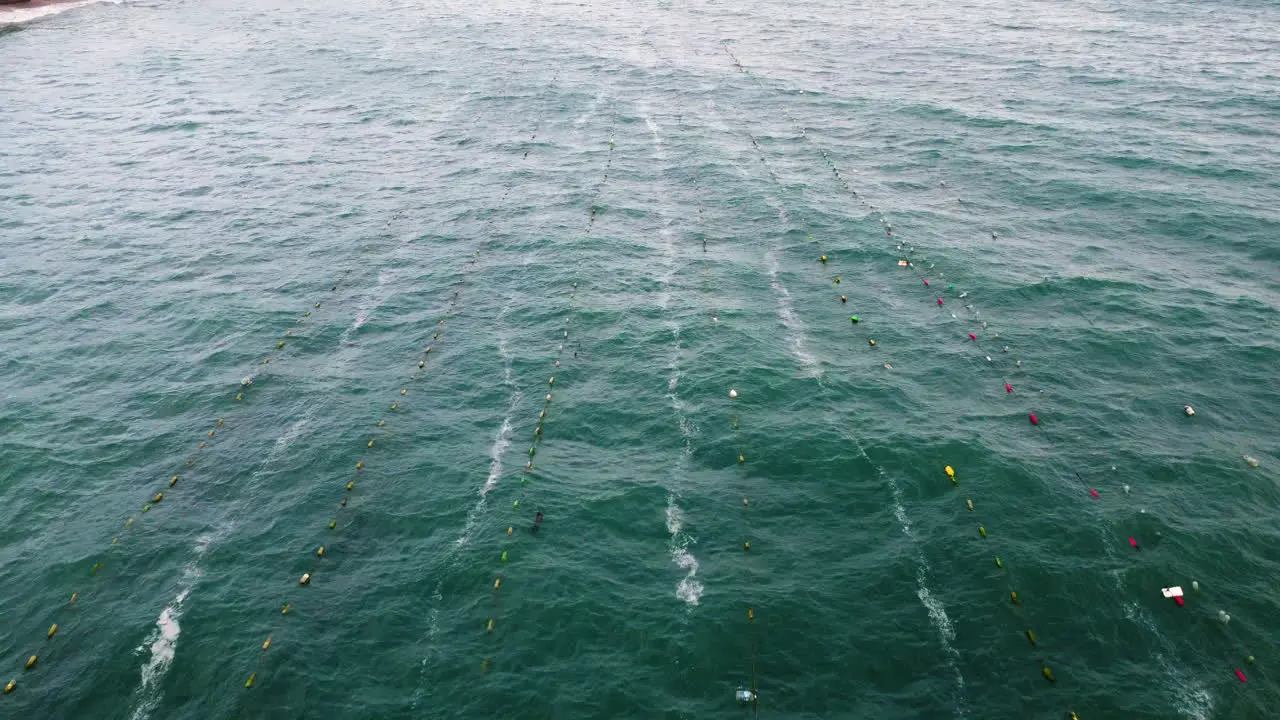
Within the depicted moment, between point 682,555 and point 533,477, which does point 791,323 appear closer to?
point 533,477

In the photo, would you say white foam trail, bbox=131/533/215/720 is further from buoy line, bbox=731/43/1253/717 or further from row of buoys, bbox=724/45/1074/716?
buoy line, bbox=731/43/1253/717

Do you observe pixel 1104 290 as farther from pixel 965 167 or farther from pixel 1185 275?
pixel 965 167

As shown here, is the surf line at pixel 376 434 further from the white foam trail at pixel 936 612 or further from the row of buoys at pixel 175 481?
the white foam trail at pixel 936 612

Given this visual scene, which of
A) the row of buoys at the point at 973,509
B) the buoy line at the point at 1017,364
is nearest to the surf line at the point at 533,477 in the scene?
the row of buoys at the point at 973,509

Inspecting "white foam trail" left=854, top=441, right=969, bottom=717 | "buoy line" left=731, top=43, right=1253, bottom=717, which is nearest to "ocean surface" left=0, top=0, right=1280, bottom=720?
"white foam trail" left=854, top=441, right=969, bottom=717

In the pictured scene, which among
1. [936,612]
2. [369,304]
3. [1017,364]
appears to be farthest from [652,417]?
[369,304]

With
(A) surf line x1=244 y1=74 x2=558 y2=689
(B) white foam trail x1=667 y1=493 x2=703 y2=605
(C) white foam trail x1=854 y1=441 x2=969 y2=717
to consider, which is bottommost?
(C) white foam trail x1=854 y1=441 x2=969 y2=717
